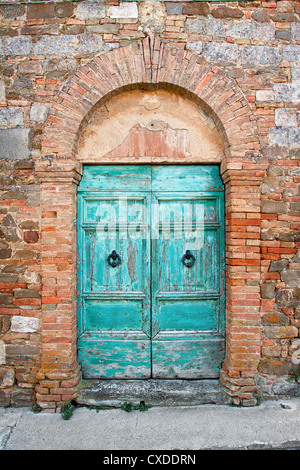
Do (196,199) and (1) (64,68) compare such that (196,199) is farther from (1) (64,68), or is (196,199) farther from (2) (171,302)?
(1) (64,68)

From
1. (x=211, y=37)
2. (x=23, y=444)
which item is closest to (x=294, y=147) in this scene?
(x=211, y=37)

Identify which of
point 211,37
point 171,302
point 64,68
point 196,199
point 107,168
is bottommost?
point 171,302

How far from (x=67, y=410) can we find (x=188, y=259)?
6.38 ft

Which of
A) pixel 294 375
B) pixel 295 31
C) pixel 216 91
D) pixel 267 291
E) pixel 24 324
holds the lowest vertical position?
pixel 294 375

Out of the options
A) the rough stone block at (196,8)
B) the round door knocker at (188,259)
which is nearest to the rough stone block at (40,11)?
the rough stone block at (196,8)

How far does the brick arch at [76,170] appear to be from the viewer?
110 inches

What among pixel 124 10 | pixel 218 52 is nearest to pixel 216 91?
pixel 218 52

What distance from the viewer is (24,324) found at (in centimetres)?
286

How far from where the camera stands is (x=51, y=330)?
2799 mm

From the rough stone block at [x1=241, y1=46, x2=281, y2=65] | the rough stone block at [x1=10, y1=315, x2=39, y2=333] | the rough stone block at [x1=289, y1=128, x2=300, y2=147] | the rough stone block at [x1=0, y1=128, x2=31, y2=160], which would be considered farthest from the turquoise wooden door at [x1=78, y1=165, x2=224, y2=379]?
the rough stone block at [x1=241, y1=46, x2=281, y2=65]

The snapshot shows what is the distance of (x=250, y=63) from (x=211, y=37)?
49cm

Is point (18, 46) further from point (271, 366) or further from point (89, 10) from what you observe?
point (271, 366)

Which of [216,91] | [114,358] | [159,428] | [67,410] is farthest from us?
[114,358]

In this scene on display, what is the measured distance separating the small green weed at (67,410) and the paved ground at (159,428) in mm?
39
